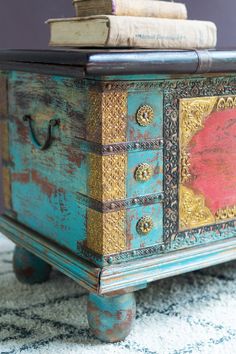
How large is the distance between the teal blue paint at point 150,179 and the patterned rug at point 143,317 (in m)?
0.25

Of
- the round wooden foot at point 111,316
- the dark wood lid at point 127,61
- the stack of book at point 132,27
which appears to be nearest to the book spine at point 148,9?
the stack of book at point 132,27

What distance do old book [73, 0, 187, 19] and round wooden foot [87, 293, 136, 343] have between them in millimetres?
485

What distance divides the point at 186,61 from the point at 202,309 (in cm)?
48

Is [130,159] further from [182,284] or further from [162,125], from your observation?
[182,284]

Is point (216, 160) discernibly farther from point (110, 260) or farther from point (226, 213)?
point (110, 260)

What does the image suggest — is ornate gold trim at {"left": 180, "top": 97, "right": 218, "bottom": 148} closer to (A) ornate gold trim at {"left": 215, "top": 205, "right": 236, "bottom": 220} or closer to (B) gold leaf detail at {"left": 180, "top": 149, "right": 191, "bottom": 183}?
(B) gold leaf detail at {"left": 180, "top": 149, "right": 191, "bottom": 183}

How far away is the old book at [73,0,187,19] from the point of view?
1.07m

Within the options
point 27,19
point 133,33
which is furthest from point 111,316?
point 27,19

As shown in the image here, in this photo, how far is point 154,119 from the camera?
40.0 inches

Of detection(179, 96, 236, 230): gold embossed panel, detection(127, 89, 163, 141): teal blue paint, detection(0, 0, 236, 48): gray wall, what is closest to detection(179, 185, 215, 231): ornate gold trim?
detection(179, 96, 236, 230): gold embossed panel

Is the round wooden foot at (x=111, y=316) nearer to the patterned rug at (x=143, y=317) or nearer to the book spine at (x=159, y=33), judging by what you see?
the patterned rug at (x=143, y=317)

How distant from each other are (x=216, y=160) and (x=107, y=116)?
251 millimetres

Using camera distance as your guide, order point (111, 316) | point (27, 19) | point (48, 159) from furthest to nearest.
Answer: point (27, 19) → point (48, 159) → point (111, 316)

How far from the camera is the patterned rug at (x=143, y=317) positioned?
104cm
